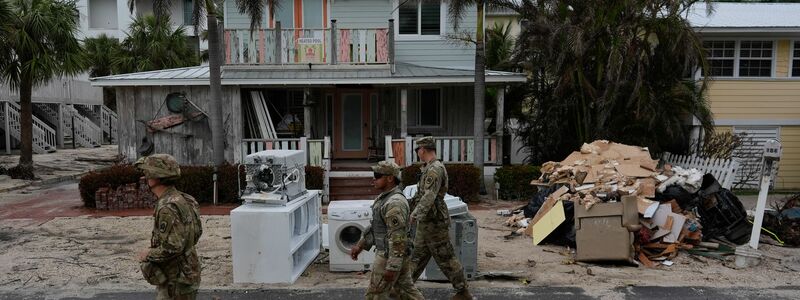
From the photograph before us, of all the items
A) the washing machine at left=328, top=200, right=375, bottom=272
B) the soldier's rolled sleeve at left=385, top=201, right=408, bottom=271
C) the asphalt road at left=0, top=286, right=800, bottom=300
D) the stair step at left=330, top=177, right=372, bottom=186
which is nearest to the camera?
the soldier's rolled sleeve at left=385, top=201, right=408, bottom=271

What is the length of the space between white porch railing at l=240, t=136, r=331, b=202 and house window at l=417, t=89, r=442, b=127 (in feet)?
10.8

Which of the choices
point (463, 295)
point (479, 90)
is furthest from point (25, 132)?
point (463, 295)

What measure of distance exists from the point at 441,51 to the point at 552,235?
7911 mm

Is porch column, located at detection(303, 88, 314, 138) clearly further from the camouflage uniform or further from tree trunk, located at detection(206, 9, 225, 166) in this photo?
the camouflage uniform

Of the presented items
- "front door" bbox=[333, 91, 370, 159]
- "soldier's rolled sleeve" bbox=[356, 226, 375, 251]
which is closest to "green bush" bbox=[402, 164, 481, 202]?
"front door" bbox=[333, 91, 370, 159]

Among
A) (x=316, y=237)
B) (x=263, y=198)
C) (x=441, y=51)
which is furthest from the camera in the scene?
(x=441, y=51)

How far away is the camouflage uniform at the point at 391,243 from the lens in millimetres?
4398

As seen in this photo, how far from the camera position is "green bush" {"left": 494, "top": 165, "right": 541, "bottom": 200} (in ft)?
39.9

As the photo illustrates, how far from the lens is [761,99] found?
1525 cm

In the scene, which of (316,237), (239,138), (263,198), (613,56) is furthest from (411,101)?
(263,198)

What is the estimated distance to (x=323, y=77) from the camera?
12750 mm

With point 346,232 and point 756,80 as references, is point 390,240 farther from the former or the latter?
point 756,80

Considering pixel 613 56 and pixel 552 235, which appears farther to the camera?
pixel 613 56

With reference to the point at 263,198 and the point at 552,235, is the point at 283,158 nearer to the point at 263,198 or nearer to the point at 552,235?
the point at 263,198
